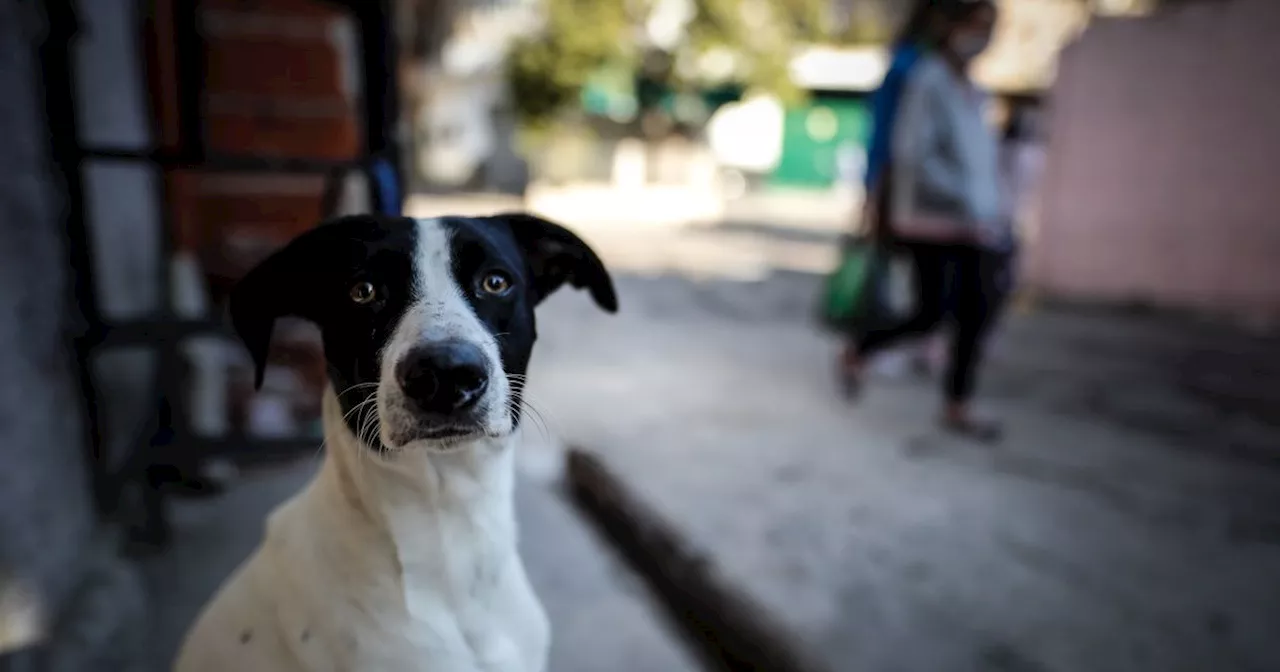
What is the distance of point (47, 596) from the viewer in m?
1.94

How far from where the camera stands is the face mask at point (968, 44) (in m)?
3.75

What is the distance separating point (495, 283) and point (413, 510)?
0.42 meters

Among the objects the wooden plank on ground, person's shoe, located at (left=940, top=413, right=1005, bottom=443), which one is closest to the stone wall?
the wooden plank on ground

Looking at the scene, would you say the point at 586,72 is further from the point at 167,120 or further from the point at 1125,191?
the point at 167,120

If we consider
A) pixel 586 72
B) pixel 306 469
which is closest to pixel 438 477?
pixel 306 469

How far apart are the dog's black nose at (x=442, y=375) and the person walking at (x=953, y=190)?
9.82ft

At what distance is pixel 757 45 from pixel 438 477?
64.2 feet

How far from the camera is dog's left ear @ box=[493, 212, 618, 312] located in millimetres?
1646

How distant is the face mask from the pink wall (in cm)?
500

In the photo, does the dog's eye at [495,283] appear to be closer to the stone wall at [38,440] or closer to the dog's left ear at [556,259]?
the dog's left ear at [556,259]

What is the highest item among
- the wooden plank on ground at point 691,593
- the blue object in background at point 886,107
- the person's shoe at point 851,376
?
the blue object in background at point 886,107

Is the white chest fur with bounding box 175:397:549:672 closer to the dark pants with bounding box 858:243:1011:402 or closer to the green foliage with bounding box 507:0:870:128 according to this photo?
the dark pants with bounding box 858:243:1011:402

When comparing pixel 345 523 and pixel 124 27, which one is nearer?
pixel 345 523

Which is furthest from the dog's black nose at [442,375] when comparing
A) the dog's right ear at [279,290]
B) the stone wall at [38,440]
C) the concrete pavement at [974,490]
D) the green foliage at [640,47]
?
the green foliage at [640,47]
